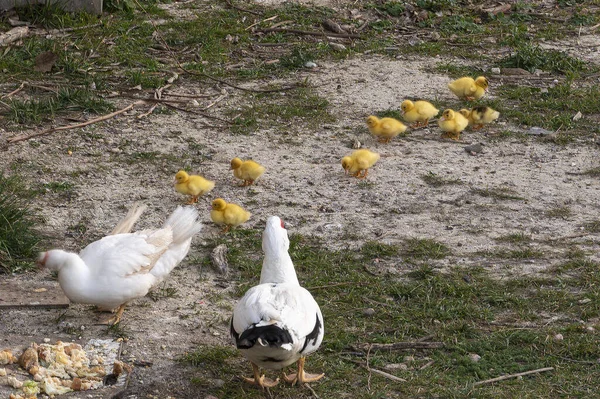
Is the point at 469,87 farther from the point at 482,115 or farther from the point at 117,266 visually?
the point at 117,266

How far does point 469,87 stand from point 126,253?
14.2 feet

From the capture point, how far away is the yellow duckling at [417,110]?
26.4 ft

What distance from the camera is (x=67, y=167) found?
23.7ft

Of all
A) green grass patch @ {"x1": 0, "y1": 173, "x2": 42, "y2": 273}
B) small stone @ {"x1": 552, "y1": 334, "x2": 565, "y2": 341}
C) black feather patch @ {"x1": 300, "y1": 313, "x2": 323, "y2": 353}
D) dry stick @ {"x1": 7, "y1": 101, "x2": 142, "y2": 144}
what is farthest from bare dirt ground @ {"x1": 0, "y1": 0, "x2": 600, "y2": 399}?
small stone @ {"x1": 552, "y1": 334, "x2": 565, "y2": 341}

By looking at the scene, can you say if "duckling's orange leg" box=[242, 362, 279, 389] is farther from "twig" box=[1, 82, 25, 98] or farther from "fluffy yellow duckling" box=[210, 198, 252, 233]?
"twig" box=[1, 82, 25, 98]

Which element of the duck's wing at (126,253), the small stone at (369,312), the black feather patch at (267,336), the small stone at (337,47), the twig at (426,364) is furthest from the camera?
the small stone at (337,47)

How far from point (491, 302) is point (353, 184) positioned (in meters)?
1.93

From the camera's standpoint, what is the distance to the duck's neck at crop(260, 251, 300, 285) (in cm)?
488

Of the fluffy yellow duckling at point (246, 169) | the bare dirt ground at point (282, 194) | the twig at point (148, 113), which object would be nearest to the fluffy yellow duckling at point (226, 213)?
the bare dirt ground at point (282, 194)

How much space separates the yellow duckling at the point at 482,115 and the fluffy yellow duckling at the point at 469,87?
0.43 meters

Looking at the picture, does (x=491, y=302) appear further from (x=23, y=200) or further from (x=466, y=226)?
(x=23, y=200)

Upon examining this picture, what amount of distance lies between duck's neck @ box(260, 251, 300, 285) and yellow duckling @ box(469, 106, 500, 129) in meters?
3.63

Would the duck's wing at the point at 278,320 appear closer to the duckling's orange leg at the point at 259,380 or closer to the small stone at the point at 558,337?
the duckling's orange leg at the point at 259,380

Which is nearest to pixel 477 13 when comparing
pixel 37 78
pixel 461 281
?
pixel 37 78
